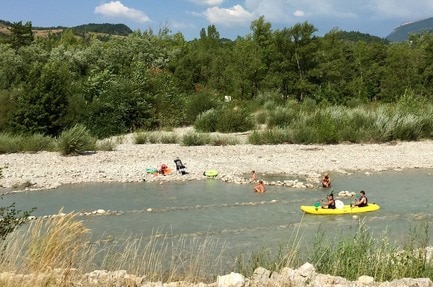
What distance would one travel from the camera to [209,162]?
23031mm

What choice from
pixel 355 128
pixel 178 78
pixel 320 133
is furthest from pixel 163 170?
pixel 178 78

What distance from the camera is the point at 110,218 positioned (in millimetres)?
14359

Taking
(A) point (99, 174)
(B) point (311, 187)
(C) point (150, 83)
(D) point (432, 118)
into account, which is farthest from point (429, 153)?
(C) point (150, 83)

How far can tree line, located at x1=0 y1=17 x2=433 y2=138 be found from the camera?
2989 centimetres

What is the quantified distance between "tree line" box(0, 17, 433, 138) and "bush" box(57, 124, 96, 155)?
14.2ft

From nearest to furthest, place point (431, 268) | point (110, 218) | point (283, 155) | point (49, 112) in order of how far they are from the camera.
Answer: point (431, 268) → point (110, 218) → point (283, 155) → point (49, 112)

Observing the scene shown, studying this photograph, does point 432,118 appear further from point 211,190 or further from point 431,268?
point 431,268

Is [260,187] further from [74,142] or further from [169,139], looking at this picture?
[169,139]

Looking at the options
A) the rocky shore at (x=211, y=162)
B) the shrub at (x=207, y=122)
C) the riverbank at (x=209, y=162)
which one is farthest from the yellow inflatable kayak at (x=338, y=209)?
the shrub at (x=207, y=122)

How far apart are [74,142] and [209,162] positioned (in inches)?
274

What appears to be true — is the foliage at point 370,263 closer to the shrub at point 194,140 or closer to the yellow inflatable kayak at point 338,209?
the yellow inflatable kayak at point 338,209

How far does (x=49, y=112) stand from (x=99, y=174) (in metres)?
10.4

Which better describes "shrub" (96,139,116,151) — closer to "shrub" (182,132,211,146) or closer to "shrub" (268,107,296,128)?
"shrub" (182,132,211,146)

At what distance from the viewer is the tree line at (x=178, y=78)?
29.9 metres
